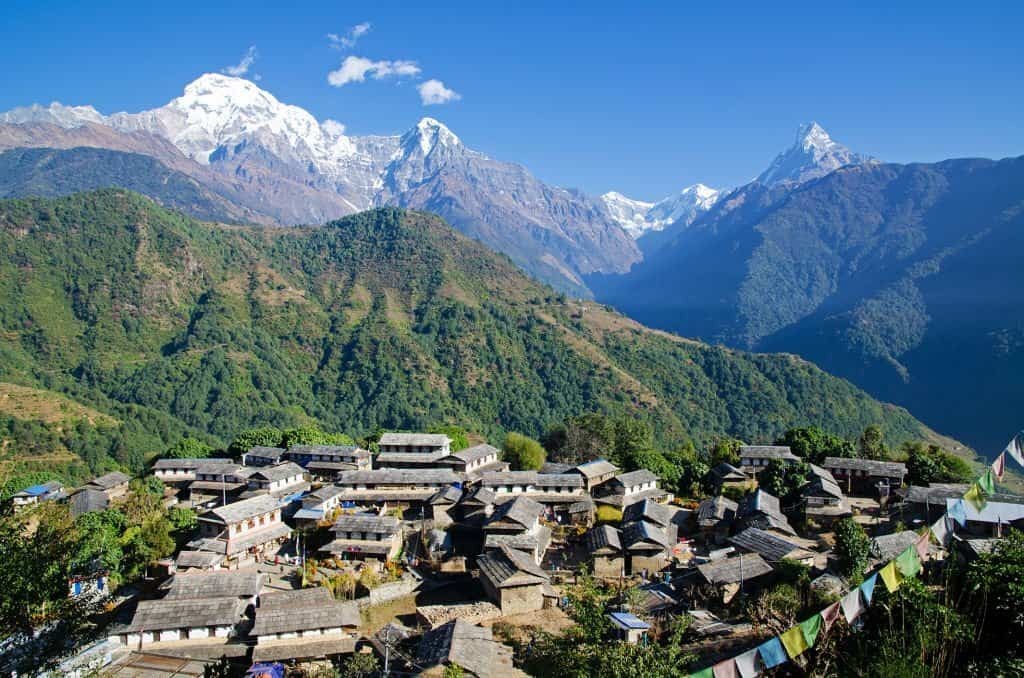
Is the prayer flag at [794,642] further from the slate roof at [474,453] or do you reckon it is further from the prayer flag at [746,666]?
→ the slate roof at [474,453]

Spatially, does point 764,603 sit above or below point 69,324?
below

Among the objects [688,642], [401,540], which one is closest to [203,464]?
[401,540]

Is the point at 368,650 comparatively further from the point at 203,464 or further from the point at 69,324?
the point at 69,324

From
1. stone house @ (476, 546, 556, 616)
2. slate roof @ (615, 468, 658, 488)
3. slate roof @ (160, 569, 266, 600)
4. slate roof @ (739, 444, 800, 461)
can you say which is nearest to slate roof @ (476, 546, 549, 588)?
stone house @ (476, 546, 556, 616)

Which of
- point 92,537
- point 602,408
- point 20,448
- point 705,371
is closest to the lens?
point 92,537

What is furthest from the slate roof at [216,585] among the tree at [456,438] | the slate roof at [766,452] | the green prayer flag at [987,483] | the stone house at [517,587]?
the slate roof at [766,452]

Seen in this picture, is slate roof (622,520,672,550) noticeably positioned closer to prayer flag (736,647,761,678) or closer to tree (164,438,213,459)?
prayer flag (736,647,761,678)
